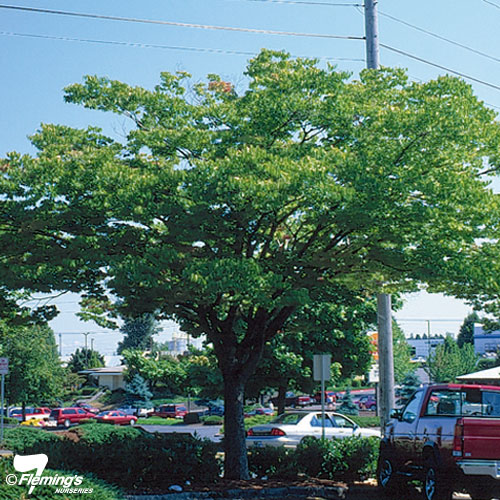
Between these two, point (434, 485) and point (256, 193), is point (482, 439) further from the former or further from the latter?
point (256, 193)

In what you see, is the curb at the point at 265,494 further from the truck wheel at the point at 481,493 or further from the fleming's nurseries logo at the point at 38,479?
the truck wheel at the point at 481,493

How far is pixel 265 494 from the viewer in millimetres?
14516

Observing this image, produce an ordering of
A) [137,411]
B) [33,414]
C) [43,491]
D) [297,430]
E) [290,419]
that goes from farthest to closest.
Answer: [137,411]
[33,414]
[290,419]
[297,430]
[43,491]

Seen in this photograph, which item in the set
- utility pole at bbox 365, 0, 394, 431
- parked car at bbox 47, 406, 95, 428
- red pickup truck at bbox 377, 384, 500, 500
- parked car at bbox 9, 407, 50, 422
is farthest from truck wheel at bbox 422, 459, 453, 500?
parked car at bbox 9, 407, 50, 422

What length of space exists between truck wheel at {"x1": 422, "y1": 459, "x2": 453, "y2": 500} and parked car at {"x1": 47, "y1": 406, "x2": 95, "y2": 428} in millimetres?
44239

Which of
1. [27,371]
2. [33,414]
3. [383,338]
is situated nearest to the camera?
[383,338]

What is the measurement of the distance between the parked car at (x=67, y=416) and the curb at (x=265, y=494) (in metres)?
41.4

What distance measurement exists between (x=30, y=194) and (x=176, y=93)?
13.1ft

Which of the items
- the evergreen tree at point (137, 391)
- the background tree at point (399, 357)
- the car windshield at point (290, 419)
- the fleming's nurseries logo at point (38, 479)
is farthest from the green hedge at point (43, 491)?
the background tree at point (399, 357)

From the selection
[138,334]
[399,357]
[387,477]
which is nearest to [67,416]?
[399,357]

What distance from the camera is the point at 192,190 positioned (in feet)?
44.1

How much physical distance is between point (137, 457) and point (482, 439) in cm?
637

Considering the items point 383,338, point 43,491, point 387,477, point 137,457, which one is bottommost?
point 387,477

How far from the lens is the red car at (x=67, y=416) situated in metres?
53.9
